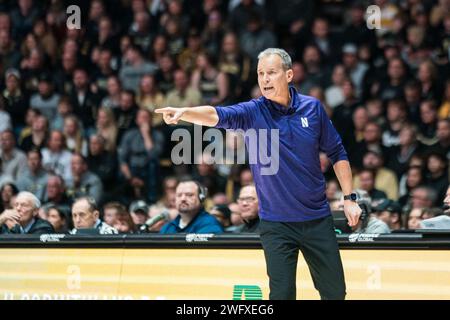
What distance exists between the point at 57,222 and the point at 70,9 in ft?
18.7

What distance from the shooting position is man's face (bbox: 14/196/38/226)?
9.05 m

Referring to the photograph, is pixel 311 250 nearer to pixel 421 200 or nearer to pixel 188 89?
pixel 421 200

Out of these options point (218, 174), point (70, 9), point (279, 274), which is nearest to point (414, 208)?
point (218, 174)

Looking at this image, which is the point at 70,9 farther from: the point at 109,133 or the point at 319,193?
the point at 319,193

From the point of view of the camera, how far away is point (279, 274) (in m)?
5.68

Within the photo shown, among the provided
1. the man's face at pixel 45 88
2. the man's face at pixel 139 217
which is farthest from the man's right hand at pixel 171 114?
the man's face at pixel 45 88

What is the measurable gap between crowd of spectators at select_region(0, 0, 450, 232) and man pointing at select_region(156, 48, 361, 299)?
12.4 ft

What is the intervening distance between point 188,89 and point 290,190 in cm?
761

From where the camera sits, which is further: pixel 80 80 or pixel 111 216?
pixel 80 80

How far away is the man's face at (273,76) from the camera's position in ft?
19.0

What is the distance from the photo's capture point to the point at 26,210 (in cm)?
905

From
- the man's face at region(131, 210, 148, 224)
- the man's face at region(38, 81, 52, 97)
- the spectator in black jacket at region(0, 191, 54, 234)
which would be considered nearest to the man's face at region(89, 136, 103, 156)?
the man's face at region(38, 81, 52, 97)

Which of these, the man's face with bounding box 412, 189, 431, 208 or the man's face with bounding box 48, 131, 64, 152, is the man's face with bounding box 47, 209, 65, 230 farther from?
the man's face with bounding box 412, 189, 431, 208

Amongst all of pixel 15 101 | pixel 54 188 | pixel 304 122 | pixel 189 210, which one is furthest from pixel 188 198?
pixel 15 101
